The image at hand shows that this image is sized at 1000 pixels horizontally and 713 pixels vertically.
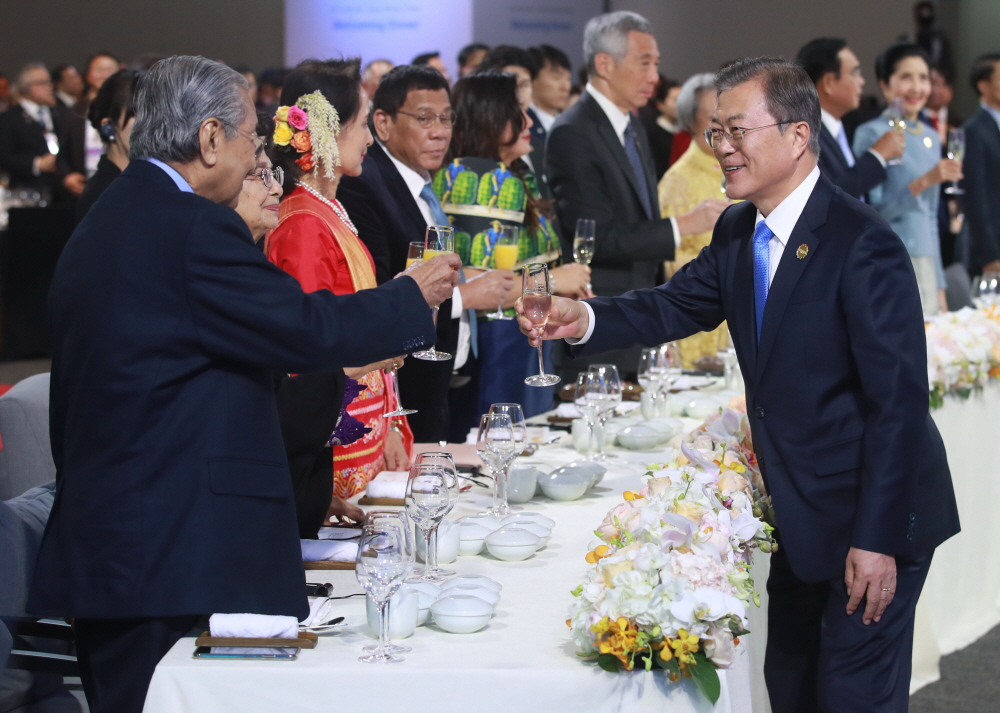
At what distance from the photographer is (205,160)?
5.70 ft

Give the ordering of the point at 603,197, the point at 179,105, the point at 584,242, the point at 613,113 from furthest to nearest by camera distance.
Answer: the point at 613,113
the point at 603,197
the point at 584,242
the point at 179,105

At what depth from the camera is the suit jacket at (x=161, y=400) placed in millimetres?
1637

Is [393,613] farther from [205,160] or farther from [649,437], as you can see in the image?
[649,437]

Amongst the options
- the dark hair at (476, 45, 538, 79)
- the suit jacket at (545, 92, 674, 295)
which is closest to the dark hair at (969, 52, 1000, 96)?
the dark hair at (476, 45, 538, 79)

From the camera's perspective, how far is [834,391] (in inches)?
80.2

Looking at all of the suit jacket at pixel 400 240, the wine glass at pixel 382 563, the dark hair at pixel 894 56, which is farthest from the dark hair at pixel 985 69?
the wine glass at pixel 382 563

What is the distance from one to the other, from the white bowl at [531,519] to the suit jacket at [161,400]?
0.65 metres

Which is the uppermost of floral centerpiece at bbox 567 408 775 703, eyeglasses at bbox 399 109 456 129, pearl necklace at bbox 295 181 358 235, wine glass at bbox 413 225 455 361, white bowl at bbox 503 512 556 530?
eyeglasses at bbox 399 109 456 129

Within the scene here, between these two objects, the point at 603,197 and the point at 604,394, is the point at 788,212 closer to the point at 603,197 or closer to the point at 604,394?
the point at 604,394

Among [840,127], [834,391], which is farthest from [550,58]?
[834,391]

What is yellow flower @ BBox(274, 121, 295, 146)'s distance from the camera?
2.63m

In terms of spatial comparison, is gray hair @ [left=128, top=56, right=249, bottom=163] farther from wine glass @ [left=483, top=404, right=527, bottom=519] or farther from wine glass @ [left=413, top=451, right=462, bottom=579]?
wine glass @ [left=483, top=404, right=527, bottom=519]

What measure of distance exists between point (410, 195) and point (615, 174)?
3.81 ft

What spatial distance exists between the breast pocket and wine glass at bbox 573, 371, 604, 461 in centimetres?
121
